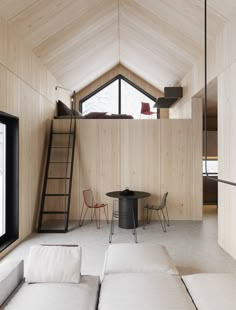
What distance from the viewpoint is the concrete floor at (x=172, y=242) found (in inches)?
136

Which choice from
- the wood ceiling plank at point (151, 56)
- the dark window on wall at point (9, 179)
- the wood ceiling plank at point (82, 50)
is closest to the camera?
the dark window on wall at point (9, 179)

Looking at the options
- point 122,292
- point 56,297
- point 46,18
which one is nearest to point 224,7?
point 46,18

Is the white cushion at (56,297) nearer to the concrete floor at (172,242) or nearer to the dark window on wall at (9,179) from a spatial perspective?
the concrete floor at (172,242)

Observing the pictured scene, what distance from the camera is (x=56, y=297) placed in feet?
6.36

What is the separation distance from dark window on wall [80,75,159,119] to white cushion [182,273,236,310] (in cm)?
690

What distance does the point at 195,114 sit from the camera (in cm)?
593

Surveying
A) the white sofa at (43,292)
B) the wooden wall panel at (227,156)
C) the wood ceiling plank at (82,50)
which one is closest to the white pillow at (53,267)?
the white sofa at (43,292)

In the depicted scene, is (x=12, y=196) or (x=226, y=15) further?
(x=12, y=196)

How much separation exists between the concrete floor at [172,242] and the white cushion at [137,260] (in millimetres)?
521

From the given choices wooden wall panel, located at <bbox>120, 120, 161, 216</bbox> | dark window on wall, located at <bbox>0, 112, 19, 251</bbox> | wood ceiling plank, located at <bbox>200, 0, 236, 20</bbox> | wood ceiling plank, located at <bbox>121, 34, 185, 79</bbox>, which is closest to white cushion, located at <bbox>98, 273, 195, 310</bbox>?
dark window on wall, located at <bbox>0, 112, 19, 251</bbox>

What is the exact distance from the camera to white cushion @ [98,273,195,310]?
1.84 m

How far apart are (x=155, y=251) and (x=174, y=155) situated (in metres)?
3.20

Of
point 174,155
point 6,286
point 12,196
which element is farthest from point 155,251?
point 174,155

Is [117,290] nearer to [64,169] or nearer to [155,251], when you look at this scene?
[155,251]
